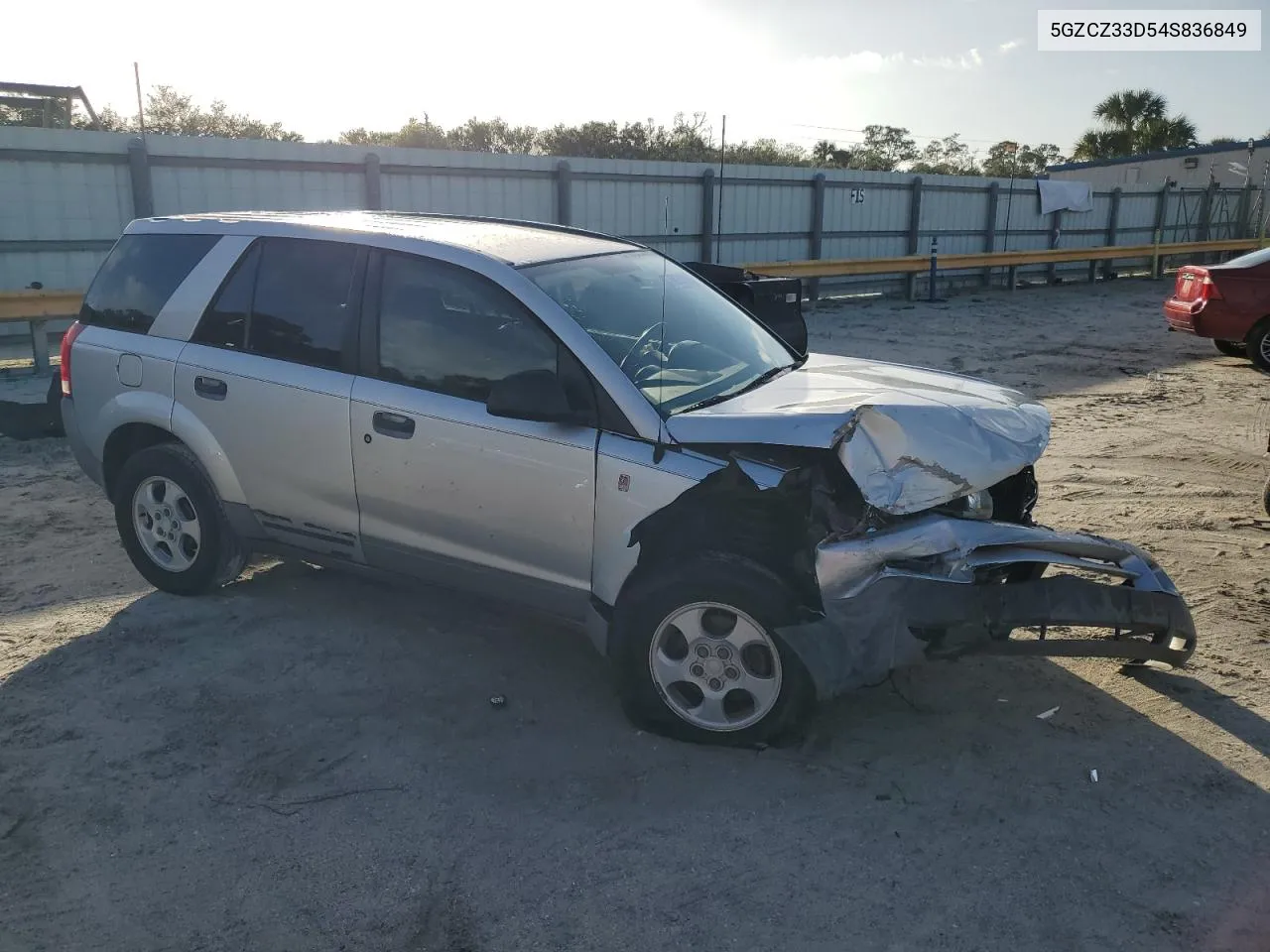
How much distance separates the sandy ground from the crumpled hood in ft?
3.11

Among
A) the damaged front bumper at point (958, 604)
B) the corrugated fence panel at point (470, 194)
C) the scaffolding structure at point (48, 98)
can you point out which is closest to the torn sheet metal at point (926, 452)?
the damaged front bumper at point (958, 604)

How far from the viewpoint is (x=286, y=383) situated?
445 cm

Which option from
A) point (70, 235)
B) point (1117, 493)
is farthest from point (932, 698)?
point (70, 235)

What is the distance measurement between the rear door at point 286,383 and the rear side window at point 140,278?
33 centimetres

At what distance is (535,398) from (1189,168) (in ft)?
121

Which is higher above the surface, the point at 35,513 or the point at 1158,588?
the point at 1158,588

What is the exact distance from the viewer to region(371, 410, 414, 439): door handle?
4102mm

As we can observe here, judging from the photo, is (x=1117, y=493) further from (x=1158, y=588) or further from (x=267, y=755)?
(x=267, y=755)

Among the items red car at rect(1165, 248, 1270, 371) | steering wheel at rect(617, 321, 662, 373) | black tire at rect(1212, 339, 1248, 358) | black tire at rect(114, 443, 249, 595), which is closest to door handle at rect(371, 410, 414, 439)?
steering wheel at rect(617, 321, 662, 373)

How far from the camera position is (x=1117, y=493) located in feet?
22.1

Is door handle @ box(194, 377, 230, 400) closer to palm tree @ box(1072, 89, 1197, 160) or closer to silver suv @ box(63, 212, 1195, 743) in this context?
silver suv @ box(63, 212, 1195, 743)

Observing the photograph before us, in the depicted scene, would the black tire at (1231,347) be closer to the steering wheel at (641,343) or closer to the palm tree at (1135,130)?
the steering wheel at (641,343)

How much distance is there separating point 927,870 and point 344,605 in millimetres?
3053

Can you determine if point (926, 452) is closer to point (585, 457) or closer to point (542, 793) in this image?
point (585, 457)
